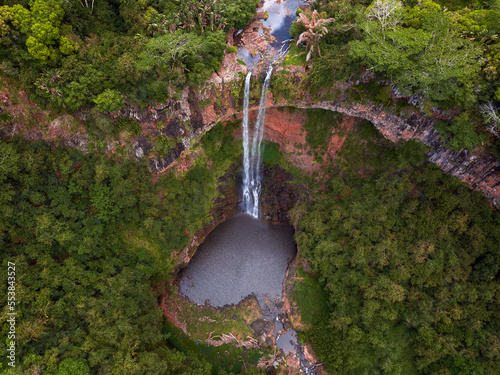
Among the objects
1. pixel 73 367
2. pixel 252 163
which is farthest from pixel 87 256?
pixel 252 163

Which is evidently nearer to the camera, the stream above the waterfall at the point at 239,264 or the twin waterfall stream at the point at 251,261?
the twin waterfall stream at the point at 251,261

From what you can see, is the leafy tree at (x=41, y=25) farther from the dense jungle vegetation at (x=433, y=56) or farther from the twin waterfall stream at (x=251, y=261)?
the dense jungle vegetation at (x=433, y=56)

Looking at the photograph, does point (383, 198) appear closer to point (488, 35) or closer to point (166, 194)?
point (488, 35)

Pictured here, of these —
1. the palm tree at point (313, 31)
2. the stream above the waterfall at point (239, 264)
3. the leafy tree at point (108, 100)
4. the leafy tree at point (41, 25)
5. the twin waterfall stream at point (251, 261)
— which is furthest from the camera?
the stream above the waterfall at point (239, 264)

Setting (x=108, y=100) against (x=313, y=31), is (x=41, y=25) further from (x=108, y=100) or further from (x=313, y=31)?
(x=313, y=31)

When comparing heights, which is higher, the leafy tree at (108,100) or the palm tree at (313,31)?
the palm tree at (313,31)

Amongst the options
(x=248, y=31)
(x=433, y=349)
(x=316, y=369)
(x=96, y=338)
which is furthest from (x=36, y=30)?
(x=433, y=349)

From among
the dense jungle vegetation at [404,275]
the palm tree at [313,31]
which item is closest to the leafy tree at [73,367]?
the dense jungle vegetation at [404,275]
